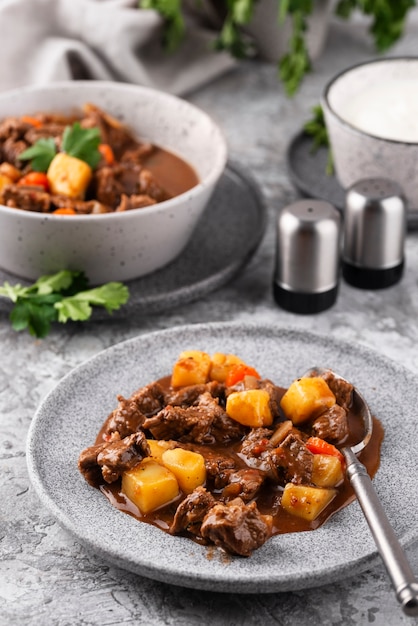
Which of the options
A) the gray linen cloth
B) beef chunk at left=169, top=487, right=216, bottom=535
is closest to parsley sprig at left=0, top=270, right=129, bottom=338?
beef chunk at left=169, top=487, right=216, bottom=535

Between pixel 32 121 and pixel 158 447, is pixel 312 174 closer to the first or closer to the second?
pixel 32 121

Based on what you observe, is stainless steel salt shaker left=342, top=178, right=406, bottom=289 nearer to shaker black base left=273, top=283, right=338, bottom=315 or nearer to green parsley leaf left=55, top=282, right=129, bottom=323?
shaker black base left=273, top=283, right=338, bottom=315

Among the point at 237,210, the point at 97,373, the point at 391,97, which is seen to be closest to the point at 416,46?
the point at 391,97

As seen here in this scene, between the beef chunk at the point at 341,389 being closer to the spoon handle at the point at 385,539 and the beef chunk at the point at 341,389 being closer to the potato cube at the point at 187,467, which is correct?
the spoon handle at the point at 385,539

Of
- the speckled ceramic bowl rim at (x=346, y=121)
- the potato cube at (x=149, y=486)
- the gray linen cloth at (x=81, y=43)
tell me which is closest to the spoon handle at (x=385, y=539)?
the potato cube at (x=149, y=486)

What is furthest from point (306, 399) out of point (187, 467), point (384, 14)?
point (384, 14)

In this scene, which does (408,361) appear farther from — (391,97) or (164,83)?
(164,83)
